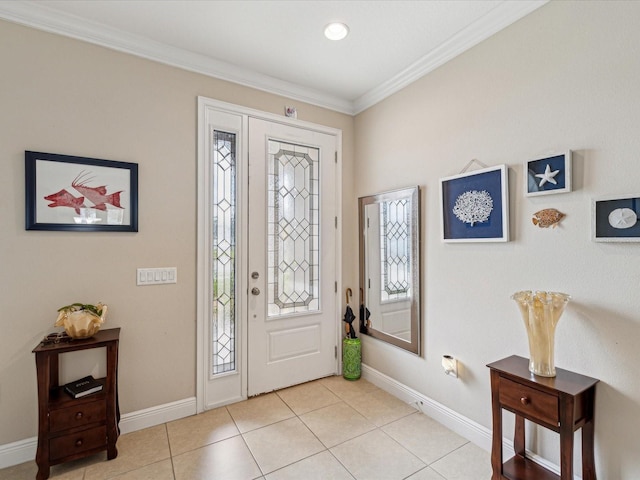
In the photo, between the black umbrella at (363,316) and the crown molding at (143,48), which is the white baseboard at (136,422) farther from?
the crown molding at (143,48)

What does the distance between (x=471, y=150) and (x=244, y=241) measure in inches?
74.0

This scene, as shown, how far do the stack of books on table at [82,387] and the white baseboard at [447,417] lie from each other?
86.7 inches

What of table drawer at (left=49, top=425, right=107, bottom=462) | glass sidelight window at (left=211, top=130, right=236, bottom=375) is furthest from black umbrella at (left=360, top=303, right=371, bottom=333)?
table drawer at (left=49, top=425, right=107, bottom=462)

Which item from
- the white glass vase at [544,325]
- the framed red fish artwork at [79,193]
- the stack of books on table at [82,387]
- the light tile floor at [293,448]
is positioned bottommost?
the light tile floor at [293,448]

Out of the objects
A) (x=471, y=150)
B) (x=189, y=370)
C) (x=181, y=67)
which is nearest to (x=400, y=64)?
(x=471, y=150)

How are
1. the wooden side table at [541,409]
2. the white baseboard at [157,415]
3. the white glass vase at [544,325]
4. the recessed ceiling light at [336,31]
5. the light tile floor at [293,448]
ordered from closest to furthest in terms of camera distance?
the wooden side table at [541,409] < the white glass vase at [544,325] < the light tile floor at [293,448] < the recessed ceiling light at [336,31] < the white baseboard at [157,415]

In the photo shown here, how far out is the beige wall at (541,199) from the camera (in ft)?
4.96

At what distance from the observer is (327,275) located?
3145mm

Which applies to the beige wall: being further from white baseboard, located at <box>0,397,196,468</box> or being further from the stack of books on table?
the stack of books on table

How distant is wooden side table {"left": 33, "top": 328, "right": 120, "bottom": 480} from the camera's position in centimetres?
177

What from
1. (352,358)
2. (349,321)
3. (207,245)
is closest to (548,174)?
(349,321)

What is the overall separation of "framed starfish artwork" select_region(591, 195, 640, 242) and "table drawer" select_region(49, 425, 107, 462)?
9.85ft

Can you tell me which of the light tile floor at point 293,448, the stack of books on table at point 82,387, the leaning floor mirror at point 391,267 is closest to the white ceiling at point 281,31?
the leaning floor mirror at point 391,267

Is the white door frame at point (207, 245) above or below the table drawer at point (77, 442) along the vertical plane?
above
